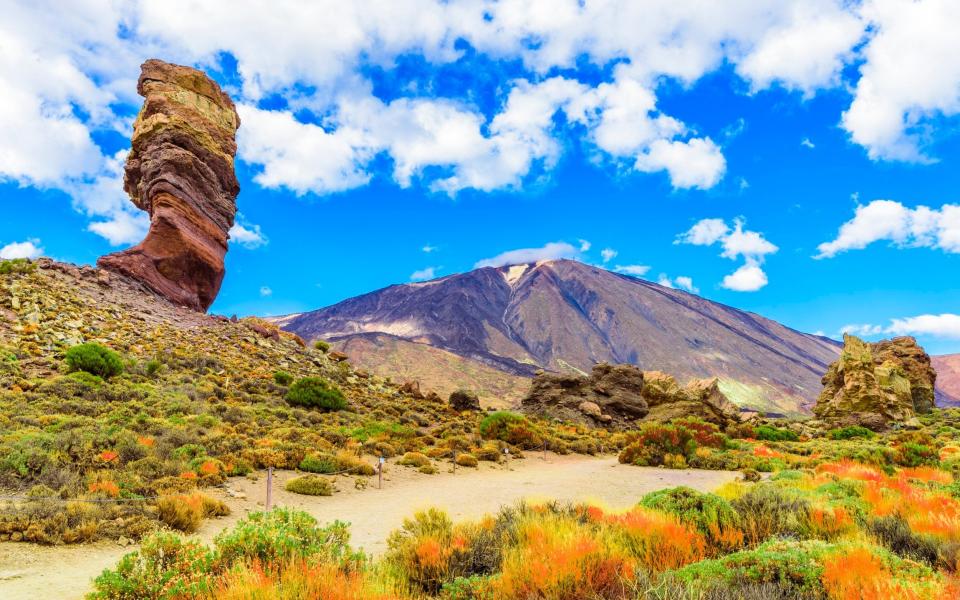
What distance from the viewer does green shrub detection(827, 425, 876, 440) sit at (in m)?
31.1

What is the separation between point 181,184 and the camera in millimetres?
35906

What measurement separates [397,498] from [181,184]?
34510 millimetres

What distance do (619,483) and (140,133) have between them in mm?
42200

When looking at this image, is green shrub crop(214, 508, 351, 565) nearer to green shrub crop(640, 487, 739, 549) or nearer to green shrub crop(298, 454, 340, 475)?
green shrub crop(640, 487, 739, 549)

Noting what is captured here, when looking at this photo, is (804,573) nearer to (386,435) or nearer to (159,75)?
(386,435)

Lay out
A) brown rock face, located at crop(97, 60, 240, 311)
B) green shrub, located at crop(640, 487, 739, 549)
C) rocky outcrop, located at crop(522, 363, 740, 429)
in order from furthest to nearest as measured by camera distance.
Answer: brown rock face, located at crop(97, 60, 240, 311) < rocky outcrop, located at crop(522, 363, 740, 429) < green shrub, located at crop(640, 487, 739, 549)

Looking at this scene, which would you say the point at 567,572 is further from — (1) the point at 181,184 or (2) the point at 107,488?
(1) the point at 181,184

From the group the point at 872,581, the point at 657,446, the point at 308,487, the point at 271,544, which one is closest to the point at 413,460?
the point at 308,487

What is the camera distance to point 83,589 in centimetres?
535

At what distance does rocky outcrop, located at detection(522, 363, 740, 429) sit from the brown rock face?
26.5 meters

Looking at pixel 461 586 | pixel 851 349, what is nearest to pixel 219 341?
pixel 461 586

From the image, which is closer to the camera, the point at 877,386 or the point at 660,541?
the point at 660,541

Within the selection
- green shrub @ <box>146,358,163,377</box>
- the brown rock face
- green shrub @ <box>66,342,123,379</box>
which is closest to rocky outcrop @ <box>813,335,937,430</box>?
green shrub @ <box>146,358,163,377</box>

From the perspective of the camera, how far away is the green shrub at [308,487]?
11203 millimetres
